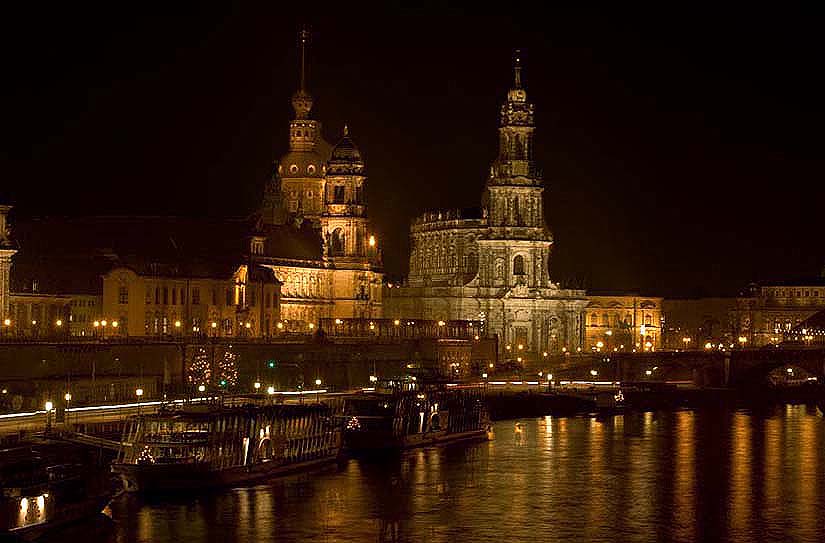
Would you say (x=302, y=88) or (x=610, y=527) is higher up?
(x=302, y=88)

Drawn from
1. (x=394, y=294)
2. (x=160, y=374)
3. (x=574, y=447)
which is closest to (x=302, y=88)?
(x=394, y=294)

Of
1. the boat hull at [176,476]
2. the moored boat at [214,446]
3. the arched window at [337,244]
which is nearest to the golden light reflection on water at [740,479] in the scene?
the moored boat at [214,446]

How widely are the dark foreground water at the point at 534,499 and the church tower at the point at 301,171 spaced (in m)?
74.9

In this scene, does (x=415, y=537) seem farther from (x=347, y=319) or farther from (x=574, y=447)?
(x=347, y=319)

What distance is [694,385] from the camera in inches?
6969

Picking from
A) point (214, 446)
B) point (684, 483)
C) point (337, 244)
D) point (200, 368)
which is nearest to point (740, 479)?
point (684, 483)

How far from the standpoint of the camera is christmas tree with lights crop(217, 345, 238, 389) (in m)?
131

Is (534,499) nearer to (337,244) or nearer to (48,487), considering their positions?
(48,487)

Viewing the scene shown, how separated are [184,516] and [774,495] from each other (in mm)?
30912

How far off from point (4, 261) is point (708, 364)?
251 ft

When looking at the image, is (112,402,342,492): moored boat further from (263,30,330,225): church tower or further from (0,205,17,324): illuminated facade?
(263,30,330,225): church tower

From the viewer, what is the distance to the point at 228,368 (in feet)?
436

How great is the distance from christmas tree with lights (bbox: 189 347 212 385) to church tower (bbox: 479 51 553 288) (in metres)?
55.7

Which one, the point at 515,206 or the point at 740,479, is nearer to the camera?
the point at 740,479
